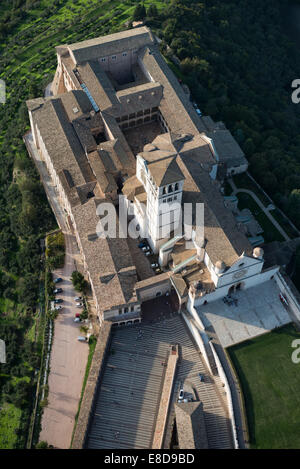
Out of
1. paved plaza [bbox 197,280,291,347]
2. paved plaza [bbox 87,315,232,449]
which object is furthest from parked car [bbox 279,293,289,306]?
paved plaza [bbox 87,315,232,449]

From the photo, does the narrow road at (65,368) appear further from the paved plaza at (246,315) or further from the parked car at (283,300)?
the parked car at (283,300)

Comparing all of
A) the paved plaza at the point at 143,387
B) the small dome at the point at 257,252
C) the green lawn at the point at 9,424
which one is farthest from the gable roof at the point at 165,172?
the green lawn at the point at 9,424

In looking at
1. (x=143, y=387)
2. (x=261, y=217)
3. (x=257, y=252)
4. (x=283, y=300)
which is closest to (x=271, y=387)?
(x=283, y=300)

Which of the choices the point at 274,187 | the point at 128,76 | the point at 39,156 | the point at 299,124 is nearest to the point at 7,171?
the point at 39,156

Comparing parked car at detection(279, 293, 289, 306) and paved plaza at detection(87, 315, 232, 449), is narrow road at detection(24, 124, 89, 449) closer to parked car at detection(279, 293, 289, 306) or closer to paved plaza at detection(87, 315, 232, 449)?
paved plaza at detection(87, 315, 232, 449)

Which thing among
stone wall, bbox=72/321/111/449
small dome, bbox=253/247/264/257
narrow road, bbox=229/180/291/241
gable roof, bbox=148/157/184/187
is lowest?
stone wall, bbox=72/321/111/449
